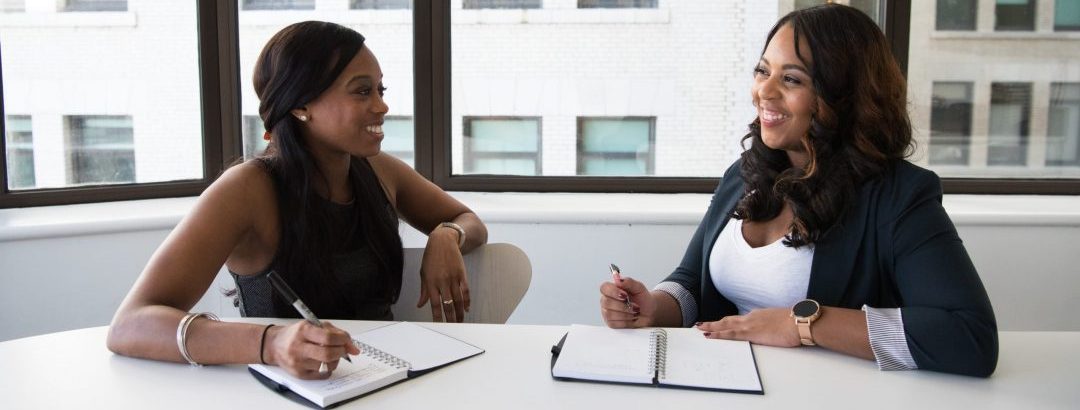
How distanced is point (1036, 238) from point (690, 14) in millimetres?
1477

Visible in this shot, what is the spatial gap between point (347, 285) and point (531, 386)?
2.29 feet

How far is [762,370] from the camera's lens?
1358 mm

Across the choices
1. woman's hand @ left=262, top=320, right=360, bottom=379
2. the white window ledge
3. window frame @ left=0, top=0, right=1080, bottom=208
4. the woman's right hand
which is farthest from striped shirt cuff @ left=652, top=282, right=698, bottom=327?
window frame @ left=0, top=0, right=1080, bottom=208

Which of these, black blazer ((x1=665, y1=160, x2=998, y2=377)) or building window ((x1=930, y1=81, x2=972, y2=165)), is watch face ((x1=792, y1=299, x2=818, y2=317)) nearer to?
black blazer ((x1=665, y1=160, x2=998, y2=377))

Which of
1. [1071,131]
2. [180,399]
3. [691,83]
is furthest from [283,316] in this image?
[1071,131]

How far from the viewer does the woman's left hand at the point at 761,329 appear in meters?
1.46

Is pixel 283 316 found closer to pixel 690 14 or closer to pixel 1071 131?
pixel 690 14

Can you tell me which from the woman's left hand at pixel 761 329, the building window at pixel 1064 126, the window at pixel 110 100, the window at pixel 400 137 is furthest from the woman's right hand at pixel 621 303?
the building window at pixel 1064 126

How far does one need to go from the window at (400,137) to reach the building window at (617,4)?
832 millimetres

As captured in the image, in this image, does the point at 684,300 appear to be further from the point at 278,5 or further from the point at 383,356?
the point at 278,5

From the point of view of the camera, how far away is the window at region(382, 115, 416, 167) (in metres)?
3.38

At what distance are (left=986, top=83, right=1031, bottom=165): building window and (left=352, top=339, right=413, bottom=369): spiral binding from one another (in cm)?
289

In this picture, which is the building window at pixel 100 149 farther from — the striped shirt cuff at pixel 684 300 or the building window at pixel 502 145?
the striped shirt cuff at pixel 684 300

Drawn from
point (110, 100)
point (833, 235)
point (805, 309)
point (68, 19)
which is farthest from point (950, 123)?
point (68, 19)
